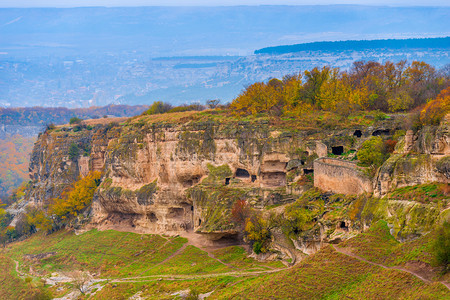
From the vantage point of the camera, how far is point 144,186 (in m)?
64.8

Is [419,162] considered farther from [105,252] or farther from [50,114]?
[50,114]

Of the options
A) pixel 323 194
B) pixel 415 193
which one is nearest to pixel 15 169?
pixel 323 194

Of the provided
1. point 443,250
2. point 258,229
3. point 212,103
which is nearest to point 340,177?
point 258,229

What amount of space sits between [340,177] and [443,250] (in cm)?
1734

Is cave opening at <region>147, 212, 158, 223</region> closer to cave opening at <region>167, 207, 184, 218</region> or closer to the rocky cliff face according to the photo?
the rocky cliff face

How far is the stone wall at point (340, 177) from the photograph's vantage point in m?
42.9

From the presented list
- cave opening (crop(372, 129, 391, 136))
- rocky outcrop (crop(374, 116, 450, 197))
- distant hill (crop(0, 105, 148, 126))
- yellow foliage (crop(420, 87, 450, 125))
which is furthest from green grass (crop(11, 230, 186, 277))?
distant hill (crop(0, 105, 148, 126))

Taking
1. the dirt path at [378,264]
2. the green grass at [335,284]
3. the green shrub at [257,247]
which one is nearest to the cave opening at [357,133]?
the green shrub at [257,247]

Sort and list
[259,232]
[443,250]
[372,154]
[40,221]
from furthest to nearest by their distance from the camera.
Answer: [40,221], [259,232], [372,154], [443,250]

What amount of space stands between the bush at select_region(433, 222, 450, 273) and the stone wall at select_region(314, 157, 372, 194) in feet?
39.1

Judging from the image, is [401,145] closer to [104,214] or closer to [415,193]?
[415,193]

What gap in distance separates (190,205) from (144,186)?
665cm

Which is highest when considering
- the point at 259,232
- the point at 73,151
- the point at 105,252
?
the point at 73,151

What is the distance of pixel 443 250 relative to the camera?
28.8 meters
